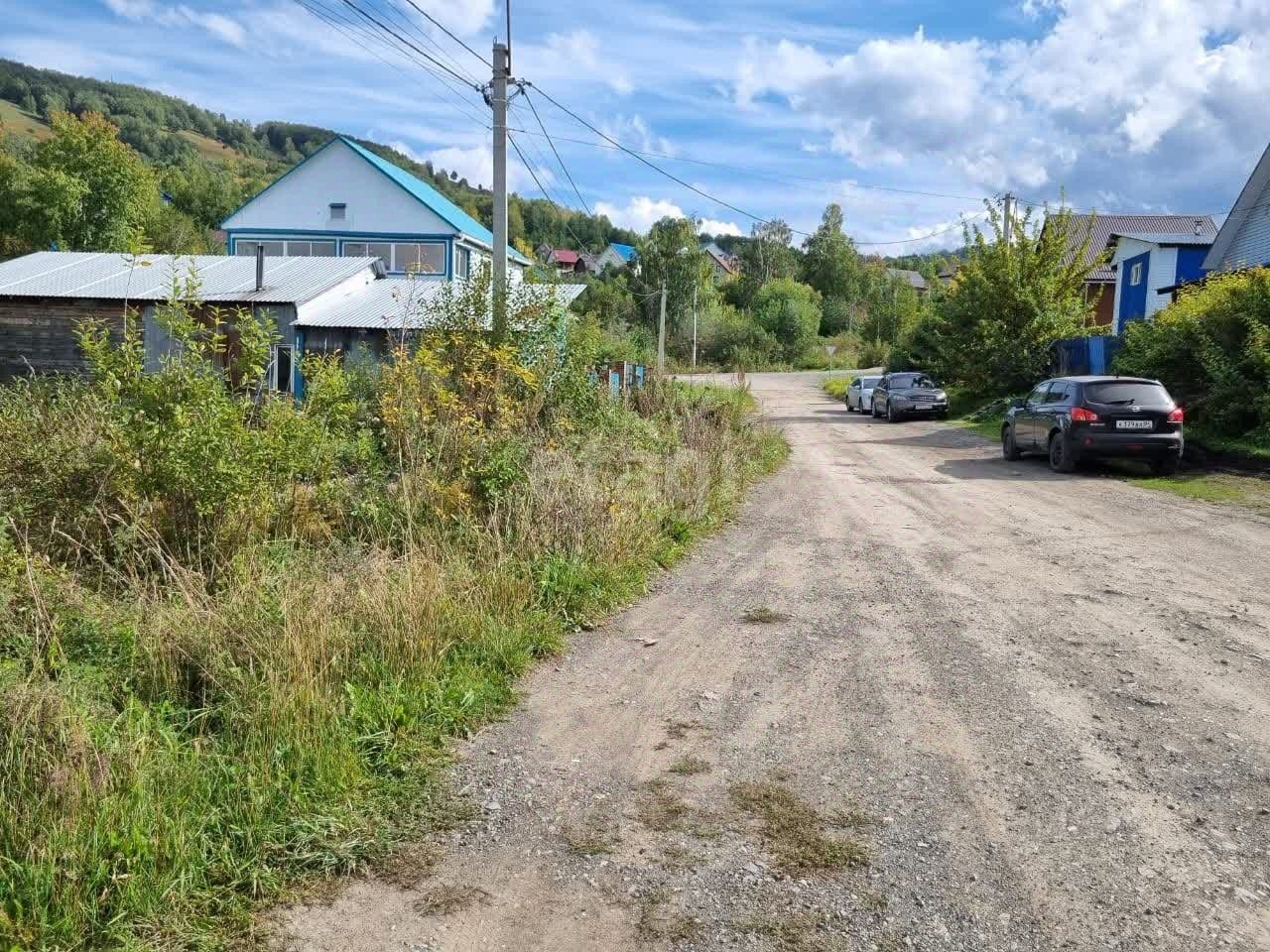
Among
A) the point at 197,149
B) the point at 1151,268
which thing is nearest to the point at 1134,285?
the point at 1151,268

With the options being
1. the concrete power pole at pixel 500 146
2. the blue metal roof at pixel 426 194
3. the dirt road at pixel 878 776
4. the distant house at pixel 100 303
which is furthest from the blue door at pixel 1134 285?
the dirt road at pixel 878 776

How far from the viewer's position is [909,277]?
351 ft

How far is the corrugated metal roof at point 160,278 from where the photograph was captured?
2316cm

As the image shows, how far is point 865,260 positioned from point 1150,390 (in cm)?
10024

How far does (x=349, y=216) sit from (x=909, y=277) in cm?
7950

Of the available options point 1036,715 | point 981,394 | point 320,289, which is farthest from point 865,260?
point 1036,715

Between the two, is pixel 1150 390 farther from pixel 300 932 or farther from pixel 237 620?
pixel 300 932

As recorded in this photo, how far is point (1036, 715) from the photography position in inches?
205

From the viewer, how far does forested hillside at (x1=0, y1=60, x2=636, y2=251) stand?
229 feet

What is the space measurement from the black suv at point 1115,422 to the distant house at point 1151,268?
22162 mm

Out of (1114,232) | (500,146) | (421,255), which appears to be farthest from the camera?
(1114,232)

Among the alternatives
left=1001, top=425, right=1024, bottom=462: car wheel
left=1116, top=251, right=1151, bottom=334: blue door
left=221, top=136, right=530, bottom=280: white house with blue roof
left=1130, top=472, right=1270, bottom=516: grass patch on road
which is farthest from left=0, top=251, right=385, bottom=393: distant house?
left=1116, top=251, right=1151, bottom=334: blue door

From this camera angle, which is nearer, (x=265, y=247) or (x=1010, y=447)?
(x=1010, y=447)

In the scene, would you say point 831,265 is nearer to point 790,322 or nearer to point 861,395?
point 790,322
